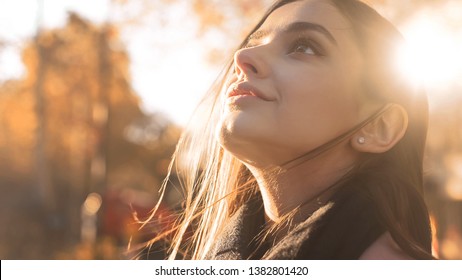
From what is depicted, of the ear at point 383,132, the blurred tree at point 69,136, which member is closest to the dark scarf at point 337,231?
the ear at point 383,132

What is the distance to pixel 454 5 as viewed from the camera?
883cm

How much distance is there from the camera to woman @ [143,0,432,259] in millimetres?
1895

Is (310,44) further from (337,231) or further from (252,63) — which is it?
(337,231)

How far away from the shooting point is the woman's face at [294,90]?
78.6 inches

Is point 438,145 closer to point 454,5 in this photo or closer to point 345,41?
point 454,5

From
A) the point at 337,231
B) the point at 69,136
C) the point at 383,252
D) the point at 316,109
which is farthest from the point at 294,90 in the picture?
the point at 69,136

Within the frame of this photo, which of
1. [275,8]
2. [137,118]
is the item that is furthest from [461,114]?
[137,118]

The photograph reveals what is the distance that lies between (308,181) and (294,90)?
13.0 inches

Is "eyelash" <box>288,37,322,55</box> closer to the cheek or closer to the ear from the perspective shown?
the cheek

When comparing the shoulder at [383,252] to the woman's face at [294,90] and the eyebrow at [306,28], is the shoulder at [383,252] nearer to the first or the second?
the woman's face at [294,90]

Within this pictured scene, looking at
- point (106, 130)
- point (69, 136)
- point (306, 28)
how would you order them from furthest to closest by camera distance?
point (69, 136) < point (106, 130) < point (306, 28)

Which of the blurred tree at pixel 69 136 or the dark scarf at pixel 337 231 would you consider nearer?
the dark scarf at pixel 337 231

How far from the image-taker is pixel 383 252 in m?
1.83

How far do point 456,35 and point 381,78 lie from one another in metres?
7.24
